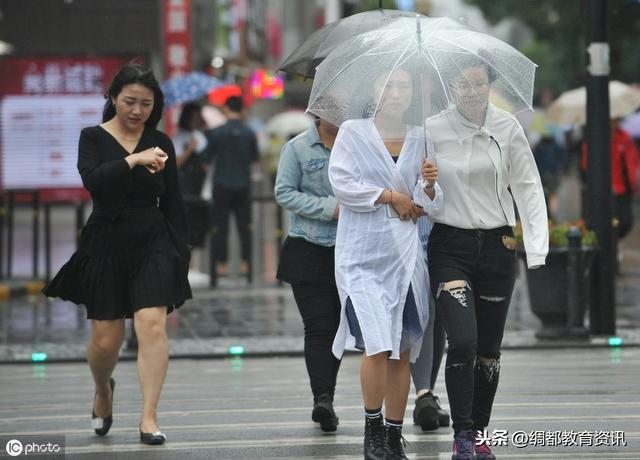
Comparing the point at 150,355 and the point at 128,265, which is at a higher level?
the point at 128,265

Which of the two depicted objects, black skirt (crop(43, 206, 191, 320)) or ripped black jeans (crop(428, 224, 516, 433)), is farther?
A: black skirt (crop(43, 206, 191, 320))

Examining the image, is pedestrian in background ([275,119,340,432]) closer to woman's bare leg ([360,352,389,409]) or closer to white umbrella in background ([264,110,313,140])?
woman's bare leg ([360,352,389,409])

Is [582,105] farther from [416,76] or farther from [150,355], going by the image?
[416,76]

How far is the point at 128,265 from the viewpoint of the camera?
25.1 ft

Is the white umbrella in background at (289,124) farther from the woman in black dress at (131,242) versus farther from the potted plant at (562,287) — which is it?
the woman in black dress at (131,242)

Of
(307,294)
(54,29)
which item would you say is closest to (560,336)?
(307,294)

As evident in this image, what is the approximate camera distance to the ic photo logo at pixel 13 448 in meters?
7.38

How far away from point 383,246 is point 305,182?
4.79ft

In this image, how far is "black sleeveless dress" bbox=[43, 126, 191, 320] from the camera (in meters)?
7.55

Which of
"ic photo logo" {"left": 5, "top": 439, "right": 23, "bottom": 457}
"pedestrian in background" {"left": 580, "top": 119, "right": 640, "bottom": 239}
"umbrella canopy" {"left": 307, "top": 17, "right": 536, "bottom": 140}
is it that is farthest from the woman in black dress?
"pedestrian in background" {"left": 580, "top": 119, "right": 640, "bottom": 239}

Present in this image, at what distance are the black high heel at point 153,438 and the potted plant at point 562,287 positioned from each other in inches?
211

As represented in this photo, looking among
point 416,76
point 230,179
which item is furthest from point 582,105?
point 416,76

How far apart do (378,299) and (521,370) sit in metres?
3.94

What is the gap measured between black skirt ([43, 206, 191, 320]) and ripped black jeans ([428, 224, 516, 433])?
1498 millimetres
